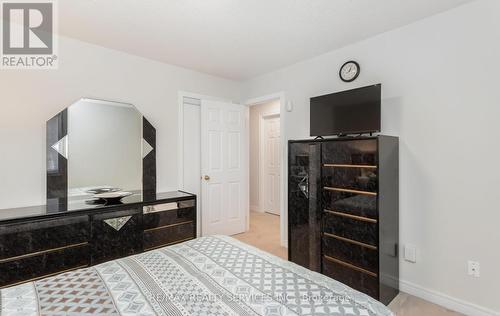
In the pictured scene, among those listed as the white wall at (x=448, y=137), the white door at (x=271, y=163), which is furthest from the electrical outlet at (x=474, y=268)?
the white door at (x=271, y=163)

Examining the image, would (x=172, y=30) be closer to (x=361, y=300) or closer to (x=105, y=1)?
(x=105, y=1)

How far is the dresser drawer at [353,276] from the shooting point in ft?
6.86

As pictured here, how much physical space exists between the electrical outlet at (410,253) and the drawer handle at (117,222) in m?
2.75

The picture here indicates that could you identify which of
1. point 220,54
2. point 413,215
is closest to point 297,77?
point 220,54

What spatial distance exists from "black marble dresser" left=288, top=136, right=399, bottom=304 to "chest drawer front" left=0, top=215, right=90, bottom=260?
2.11 meters

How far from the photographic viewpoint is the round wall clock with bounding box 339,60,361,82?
273 cm

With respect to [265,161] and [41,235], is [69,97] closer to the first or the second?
[41,235]

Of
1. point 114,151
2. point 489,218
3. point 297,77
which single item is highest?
point 297,77

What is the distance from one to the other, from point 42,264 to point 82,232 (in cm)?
34

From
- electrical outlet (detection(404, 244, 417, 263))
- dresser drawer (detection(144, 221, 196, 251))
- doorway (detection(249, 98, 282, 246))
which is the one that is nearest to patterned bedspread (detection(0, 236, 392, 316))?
dresser drawer (detection(144, 221, 196, 251))

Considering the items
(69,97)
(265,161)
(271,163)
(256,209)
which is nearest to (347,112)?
(69,97)

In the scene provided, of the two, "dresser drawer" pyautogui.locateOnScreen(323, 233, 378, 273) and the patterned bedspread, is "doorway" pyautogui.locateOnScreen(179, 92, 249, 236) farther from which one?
the patterned bedspread

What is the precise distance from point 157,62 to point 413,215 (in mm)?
3408

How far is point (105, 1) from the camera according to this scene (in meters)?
1.98
